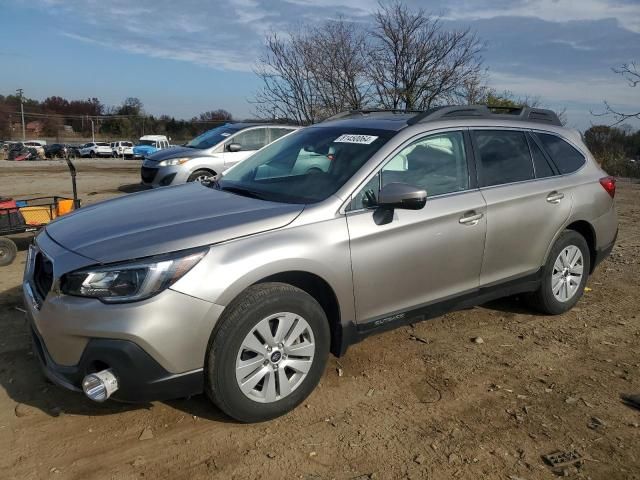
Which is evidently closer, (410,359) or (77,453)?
(77,453)

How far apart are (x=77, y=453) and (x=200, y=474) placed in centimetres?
69

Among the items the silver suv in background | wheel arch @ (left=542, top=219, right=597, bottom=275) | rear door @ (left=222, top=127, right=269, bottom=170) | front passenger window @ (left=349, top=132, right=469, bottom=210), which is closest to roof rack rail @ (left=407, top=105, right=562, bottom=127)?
front passenger window @ (left=349, top=132, right=469, bottom=210)

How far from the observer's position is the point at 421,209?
3.67 metres

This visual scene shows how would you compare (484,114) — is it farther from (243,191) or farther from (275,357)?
(275,357)

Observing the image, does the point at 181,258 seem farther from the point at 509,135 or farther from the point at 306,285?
the point at 509,135

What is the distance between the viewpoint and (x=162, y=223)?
10.4ft

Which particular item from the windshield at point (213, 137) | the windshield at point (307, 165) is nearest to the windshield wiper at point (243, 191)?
the windshield at point (307, 165)

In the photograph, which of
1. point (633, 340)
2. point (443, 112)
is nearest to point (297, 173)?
point (443, 112)

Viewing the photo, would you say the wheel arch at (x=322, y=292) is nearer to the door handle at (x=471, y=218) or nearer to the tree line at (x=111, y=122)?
the door handle at (x=471, y=218)

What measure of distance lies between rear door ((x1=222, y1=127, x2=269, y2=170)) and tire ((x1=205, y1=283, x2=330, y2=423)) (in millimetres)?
8887

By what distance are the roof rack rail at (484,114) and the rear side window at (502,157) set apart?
172mm

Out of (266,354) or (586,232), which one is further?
(586,232)

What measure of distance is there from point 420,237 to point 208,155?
28.0ft

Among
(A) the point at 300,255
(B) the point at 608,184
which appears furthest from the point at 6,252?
(B) the point at 608,184
